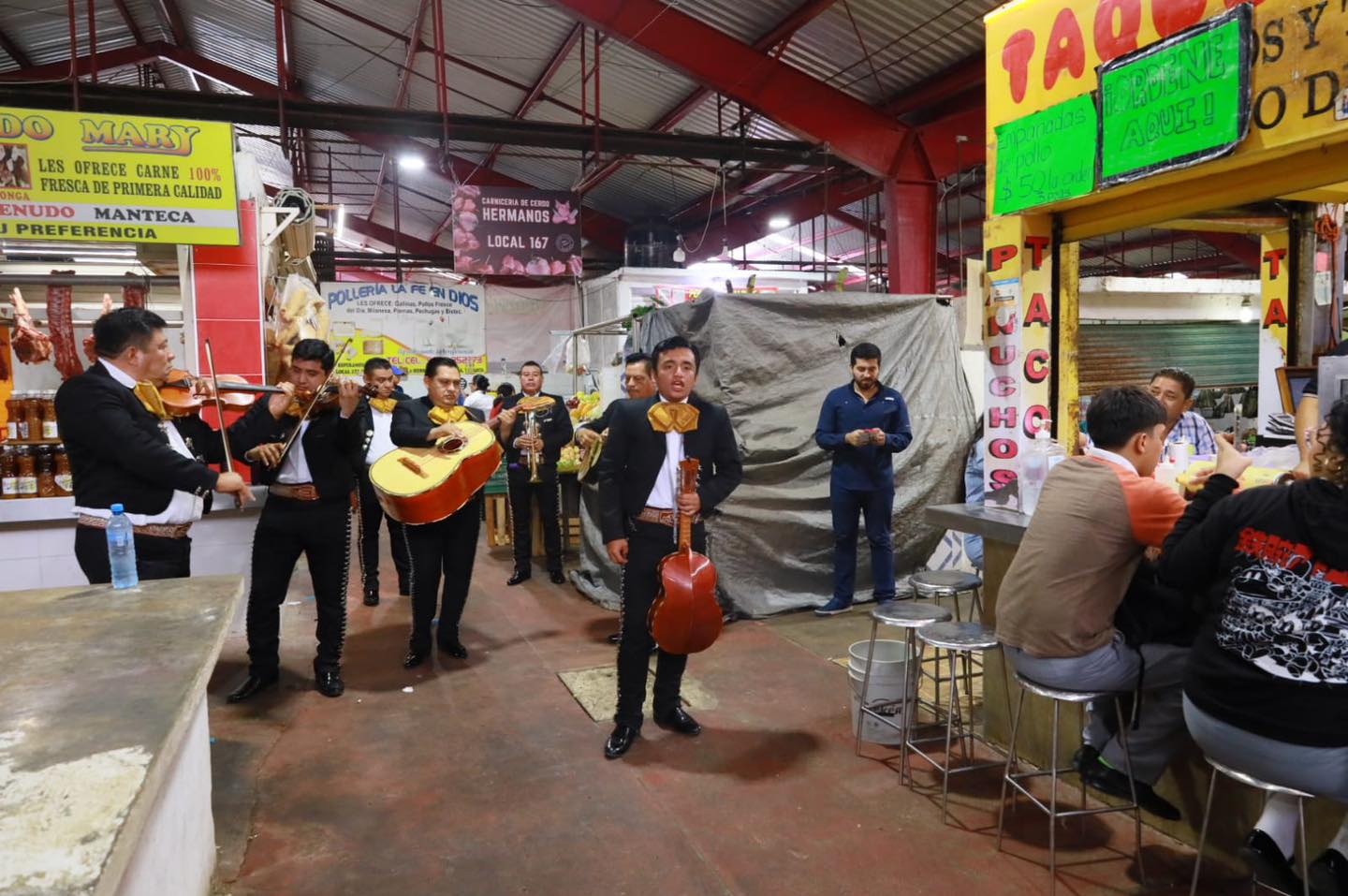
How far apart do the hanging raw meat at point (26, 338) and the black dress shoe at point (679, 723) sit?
4248mm

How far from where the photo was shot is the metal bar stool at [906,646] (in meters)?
3.30

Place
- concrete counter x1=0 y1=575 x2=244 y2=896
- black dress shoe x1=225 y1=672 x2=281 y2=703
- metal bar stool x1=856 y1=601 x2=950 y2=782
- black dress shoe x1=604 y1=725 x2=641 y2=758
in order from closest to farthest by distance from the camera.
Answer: concrete counter x1=0 y1=575 x2=244 y2=896 < metal bar stool x1=856 y1=601 x2=950 y2=782 < black dress shoe x1=604 y1=725 x2=641 y2=758 < black dress shoe x1=225 y1=672 x2=281 y2=703

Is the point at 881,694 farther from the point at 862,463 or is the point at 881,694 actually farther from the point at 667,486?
the point at 862,463

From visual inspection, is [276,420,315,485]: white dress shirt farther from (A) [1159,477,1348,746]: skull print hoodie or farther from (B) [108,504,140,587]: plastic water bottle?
(A) [1159,477,1348,746]: skull print hoodie

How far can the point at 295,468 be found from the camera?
421cm

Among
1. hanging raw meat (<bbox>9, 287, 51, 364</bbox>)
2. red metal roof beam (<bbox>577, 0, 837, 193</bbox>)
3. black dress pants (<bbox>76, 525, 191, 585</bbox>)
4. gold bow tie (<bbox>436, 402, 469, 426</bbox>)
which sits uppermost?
red metal roof beam (<bbox>577, 0, 837, 193</bbox>)

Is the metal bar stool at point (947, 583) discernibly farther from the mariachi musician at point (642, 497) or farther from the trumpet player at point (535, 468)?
the trumpet player at point (535, 468)

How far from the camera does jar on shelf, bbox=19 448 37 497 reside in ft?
16.5

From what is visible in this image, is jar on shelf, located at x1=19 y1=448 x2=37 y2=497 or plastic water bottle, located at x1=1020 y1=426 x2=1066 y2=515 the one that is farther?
jar on shelf, located at x1=19 y1=448 x2=37 y2=497

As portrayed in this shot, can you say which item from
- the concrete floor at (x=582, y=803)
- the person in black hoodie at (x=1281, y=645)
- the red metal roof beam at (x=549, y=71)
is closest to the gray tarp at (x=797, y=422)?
the concrete floor at (x=582, y=803)

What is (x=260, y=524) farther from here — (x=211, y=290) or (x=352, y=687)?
(x=211, y=290)

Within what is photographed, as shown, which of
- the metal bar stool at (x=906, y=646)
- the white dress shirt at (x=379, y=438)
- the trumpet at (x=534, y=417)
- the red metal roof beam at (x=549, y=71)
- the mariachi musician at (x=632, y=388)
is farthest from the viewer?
the red metal roof beam at (x=549, y=71)

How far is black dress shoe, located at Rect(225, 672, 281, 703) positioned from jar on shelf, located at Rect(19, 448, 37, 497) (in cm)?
186

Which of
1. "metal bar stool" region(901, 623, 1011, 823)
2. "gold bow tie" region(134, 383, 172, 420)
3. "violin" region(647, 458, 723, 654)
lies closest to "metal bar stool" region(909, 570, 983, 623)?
"metal bar stool" region(901, 623, 1011, 823)
